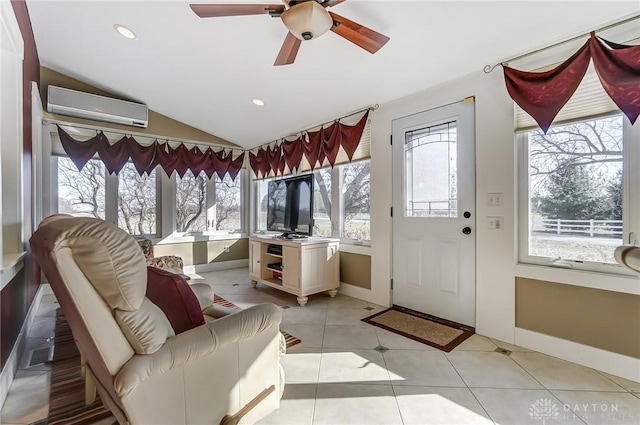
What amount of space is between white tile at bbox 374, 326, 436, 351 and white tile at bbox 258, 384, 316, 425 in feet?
2.67

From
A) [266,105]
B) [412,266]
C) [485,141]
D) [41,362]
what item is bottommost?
[41,362]

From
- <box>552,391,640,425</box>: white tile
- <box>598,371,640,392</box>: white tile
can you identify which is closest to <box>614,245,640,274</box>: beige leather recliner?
<box>552,391,640,425</box>: white tile

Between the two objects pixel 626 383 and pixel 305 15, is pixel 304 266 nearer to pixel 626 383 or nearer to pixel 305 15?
pixel 305 15

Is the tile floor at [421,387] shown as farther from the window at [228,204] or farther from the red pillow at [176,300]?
the window at [228,204]

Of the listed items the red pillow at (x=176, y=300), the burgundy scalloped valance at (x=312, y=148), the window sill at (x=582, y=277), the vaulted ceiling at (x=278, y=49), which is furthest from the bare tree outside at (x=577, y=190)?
the red pillow at (x=176, y=300)

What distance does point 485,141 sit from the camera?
2.50 meters

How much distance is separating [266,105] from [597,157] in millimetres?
3323

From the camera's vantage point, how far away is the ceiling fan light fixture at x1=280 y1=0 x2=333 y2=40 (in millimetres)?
1532

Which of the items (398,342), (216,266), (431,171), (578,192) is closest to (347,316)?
(398,342)

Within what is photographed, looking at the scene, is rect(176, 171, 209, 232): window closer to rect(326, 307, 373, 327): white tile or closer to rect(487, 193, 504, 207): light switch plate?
rect(326, 307, 373, 327): white tile

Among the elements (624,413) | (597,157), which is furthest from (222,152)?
(624,413)

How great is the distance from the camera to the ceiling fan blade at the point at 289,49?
1935mm

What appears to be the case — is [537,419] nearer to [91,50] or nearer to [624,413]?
[624,413]

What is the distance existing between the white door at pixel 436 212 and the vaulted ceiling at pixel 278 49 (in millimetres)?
441
